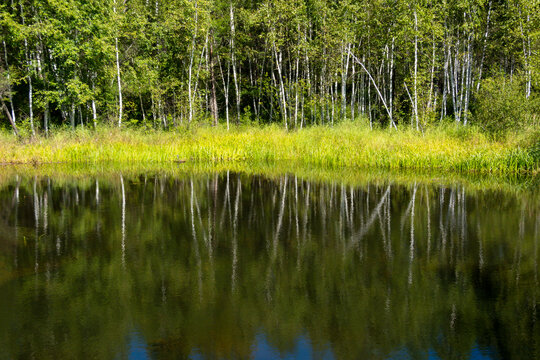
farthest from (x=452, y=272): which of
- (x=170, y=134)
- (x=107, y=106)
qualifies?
(x=107, y=106)

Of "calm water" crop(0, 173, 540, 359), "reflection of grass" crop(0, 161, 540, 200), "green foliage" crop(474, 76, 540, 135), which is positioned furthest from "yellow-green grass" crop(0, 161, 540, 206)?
Result: "green foliage" crop(474, 76, 540, 135)

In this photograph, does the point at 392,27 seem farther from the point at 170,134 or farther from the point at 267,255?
the point at 267,255

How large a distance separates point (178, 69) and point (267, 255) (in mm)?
28742

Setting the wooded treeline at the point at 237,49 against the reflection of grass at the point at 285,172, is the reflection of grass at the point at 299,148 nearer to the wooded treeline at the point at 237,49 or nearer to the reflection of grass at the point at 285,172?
the reflection of grass at the point at 285,172

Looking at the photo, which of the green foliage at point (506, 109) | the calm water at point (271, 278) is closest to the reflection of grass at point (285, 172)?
the calm water at point (271, 278)

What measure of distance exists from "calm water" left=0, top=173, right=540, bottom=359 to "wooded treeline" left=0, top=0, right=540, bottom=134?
45.0ft

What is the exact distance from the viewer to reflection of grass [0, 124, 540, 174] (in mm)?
19328

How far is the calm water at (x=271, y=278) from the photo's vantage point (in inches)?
222

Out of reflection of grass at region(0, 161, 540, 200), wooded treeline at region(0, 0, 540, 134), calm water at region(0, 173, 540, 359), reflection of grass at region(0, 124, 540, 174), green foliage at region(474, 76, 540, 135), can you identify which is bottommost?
calm water at region(0, 173, 540, 359)

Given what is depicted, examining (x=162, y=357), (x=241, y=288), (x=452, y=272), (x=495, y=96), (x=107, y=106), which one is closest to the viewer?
(x=162, y=357)

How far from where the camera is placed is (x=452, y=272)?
8008 millimetres

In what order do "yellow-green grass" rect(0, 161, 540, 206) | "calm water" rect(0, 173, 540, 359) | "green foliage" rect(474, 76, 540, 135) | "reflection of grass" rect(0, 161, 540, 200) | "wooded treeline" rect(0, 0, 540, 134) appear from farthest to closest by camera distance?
"wooded treeline" rect(0, 0, 540, 134) → "green foliage" rect(474, 76, 540, 135) → "reflection of grass" rect(0, 161, 540, 200) → "yellow-green grass" rect(0, 161, 540, 206) → "calm water" rect(0, 173, 540, 359)

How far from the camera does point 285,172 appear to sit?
799 inches

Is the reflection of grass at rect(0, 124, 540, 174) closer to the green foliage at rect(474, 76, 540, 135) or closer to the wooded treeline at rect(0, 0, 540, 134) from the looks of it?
the green foliage at rect(474, 76, 540, 135)
